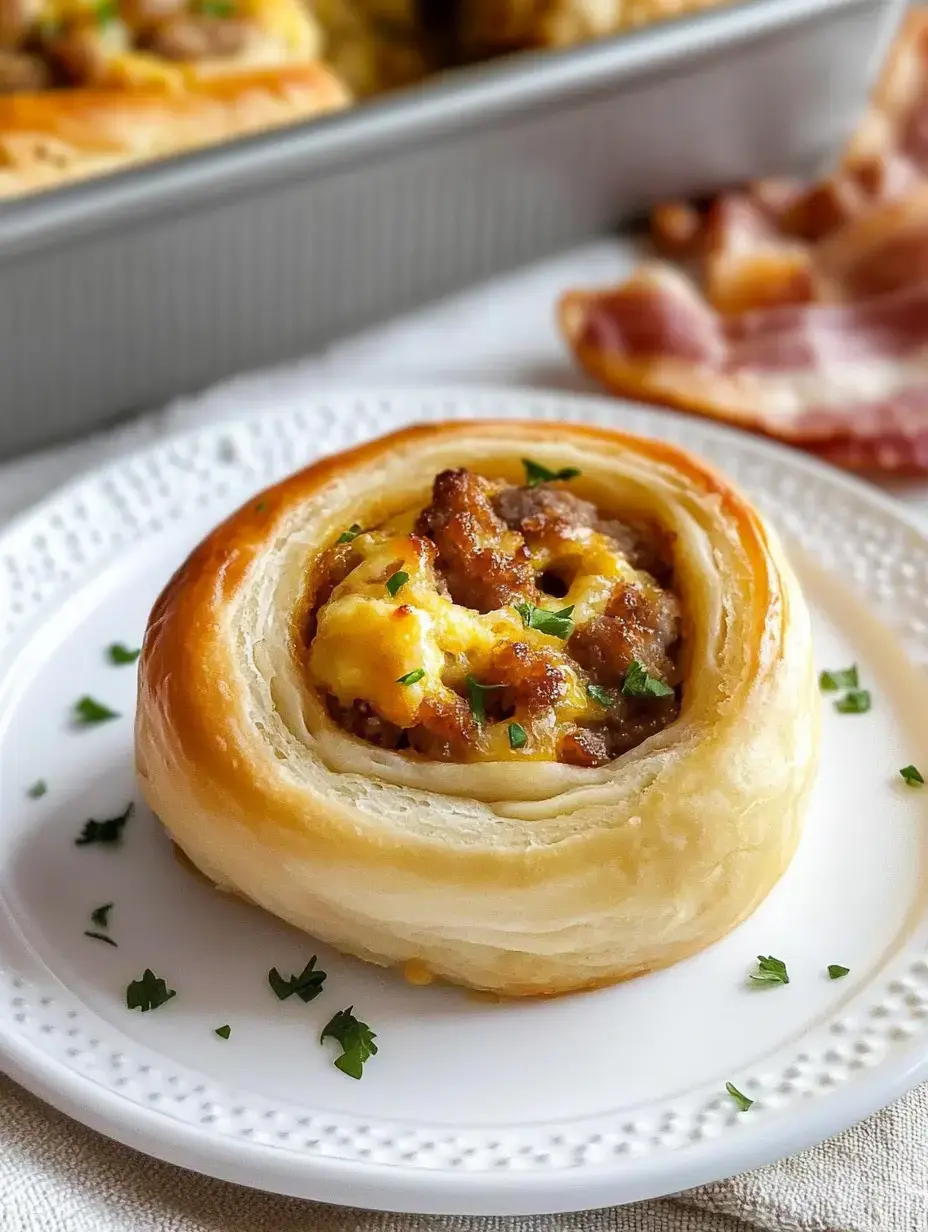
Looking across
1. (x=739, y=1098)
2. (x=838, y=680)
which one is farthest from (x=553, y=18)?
(x=739, y=1098)

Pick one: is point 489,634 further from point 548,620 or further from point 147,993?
point 147,993

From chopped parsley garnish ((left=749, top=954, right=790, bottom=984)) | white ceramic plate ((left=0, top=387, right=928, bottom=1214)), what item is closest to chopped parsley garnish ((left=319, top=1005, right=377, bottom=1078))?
white ceramic plate ((left=0, top=387, right=928, bottom=1214))

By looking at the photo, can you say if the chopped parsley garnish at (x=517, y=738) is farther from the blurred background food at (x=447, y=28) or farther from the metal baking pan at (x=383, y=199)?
the blurred background food at (x=447, y=28)

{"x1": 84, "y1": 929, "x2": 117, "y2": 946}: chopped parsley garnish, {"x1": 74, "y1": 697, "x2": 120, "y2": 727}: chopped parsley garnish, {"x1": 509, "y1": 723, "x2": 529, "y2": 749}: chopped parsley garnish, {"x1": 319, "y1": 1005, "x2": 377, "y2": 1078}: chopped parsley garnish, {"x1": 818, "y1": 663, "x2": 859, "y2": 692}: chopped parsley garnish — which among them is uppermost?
{"x1": 509, "y1": 723, "x2": 529, "y2": 749}: chopped parsley garnish

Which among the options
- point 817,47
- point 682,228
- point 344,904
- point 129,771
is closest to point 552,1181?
point 344,904

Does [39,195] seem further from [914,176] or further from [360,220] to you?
[914,176]

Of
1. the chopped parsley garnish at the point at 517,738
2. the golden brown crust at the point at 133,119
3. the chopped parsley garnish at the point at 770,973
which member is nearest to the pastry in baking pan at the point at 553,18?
the golden brown crust at the point at 133,119

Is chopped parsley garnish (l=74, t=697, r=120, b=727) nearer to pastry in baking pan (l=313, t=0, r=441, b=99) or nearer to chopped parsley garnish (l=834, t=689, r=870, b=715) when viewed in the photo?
chopped parsley garnish (l=834, t=689, r=870, b=715)
